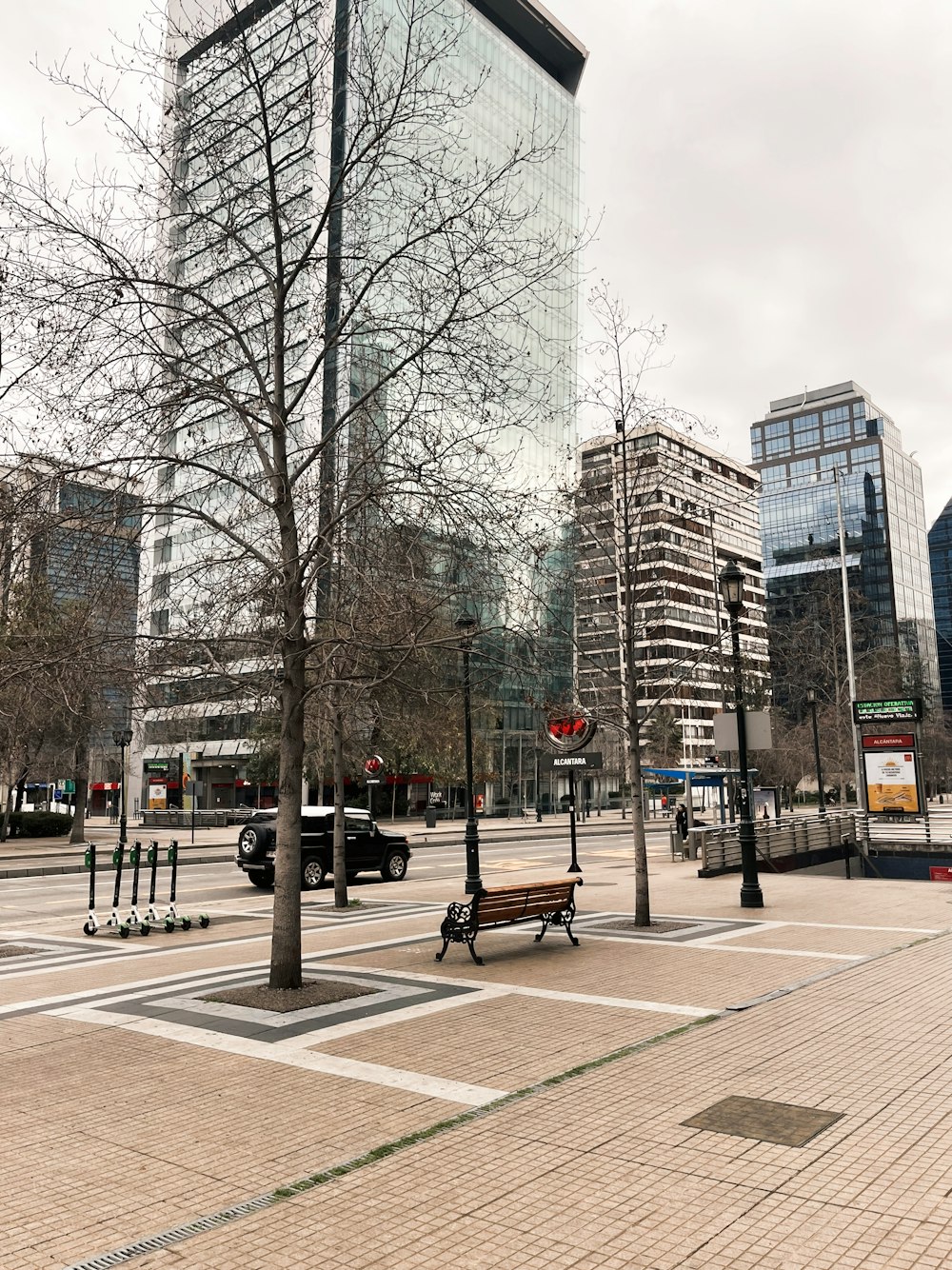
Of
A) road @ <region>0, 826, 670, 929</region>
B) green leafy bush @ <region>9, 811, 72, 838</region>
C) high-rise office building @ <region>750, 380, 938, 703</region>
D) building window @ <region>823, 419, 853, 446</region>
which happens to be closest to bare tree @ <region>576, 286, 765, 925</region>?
road @ <region>0, 826, 670, 929</region>

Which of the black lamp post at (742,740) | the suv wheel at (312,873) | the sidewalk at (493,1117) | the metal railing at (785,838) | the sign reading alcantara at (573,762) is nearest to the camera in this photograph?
the sidewalk at (493,1117)

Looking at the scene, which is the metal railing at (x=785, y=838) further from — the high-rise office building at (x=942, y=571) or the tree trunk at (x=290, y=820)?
the high-rise office building at (x=942, y=571)

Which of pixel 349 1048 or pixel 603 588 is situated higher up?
pixel 603 588

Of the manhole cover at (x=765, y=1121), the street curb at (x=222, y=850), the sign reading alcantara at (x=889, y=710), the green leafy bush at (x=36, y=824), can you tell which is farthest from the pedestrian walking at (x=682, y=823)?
the green leafy bush at (x=36, y=824)

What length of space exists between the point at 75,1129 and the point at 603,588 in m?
12.1

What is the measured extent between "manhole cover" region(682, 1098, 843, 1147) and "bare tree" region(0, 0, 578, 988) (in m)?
4.84

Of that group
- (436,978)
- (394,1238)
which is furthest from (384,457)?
(394,1238)

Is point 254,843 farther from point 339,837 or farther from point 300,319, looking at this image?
point 300,319

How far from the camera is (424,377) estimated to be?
396 inches

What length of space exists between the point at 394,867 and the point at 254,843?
4259 millimetres

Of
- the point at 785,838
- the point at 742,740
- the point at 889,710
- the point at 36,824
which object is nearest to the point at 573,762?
the point at 785,838

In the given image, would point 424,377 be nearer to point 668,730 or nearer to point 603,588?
point 603,588

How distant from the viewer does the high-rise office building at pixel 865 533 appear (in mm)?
91250

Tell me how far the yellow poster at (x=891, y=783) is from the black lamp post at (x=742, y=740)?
8.86 meters
